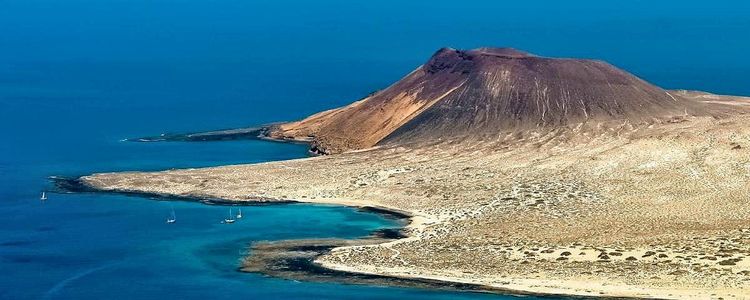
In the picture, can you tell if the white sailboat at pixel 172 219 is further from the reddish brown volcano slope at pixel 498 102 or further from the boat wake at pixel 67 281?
the reddish brown volcano slope at pixel 498 102

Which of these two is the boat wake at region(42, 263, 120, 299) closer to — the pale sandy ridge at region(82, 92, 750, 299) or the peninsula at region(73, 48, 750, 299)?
the peninsula at region(73, 48, 750, 299)

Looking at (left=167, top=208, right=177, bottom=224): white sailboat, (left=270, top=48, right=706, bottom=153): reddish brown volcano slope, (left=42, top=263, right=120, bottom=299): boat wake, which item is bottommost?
(left=42, top=263, right=120, bottom=299): boat wake

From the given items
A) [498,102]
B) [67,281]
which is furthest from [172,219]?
[498,102]

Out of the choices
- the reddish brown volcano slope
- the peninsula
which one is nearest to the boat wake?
the peninsula

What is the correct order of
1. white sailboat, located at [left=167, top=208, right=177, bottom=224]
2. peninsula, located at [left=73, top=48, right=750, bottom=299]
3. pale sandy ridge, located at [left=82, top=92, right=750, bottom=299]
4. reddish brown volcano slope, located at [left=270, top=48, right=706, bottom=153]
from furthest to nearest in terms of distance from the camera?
reddish brown volcano slope, located at [left=270, top=48, right=706, bottom=153]
white sailboat, located at [left=167, top=208, right=177, bottom=224]
peninsula, located at [left=73, top=48, right=750, bottom=299]
pale sandy ridge, located at [left=82, top=92, right=750, bottom=299]

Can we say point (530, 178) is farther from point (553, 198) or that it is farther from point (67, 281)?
point (67, 281)

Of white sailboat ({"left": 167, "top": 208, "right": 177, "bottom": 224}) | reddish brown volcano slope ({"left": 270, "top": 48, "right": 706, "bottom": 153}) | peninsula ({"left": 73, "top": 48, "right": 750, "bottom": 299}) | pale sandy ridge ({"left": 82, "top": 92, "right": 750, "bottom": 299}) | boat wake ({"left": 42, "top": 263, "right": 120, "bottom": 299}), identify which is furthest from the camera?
reddish brown volcano slope ({"left": 270, "top": 48, "right": 706, "bottom": 153})

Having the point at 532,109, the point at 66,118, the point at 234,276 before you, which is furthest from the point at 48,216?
the point at 66,118
